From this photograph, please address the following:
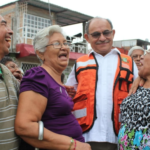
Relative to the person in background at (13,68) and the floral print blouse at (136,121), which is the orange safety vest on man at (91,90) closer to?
the floral print blouse at (136,121)

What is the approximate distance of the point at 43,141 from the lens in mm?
1489

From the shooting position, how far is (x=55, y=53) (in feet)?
6.28

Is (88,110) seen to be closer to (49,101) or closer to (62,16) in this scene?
(49,101)

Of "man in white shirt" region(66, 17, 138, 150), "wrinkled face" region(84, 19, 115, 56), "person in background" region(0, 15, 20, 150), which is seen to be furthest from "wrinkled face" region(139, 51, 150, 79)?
"person in background" region(0, 15, 20, 150)

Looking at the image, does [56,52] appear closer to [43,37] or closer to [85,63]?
[43,37]

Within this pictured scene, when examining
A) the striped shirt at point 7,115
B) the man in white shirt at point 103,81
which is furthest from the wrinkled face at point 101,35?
the striped shirt at point 7,115

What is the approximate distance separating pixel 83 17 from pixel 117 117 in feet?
44.9

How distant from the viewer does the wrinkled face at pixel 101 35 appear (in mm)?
2592

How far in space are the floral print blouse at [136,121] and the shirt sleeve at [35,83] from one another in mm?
980

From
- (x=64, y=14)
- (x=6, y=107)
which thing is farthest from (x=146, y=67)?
(x=64, y=14)

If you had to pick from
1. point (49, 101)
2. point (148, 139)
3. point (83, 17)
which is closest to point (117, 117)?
point (148, 139)

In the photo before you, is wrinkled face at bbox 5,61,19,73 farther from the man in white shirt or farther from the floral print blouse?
the floral print blouse

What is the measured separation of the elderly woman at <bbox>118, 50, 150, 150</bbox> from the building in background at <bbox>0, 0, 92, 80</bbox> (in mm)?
9376

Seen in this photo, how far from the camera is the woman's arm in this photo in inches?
57.4
